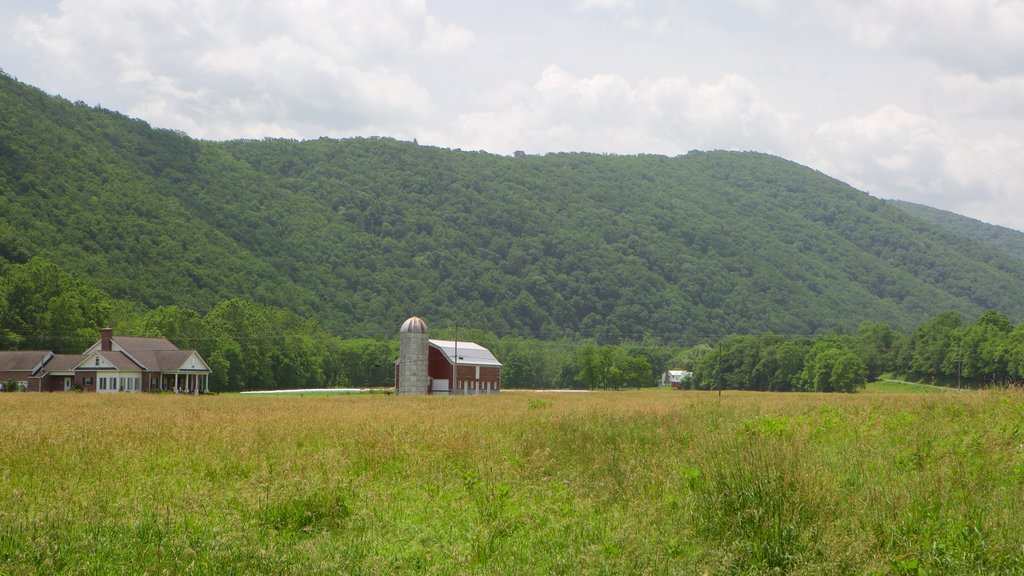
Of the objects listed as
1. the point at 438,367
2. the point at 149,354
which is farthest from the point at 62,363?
the point at 438,367

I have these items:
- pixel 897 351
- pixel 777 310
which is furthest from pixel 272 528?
pixel 777 310

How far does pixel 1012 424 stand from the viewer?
1401 centimetres

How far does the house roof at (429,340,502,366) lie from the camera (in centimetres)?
7300

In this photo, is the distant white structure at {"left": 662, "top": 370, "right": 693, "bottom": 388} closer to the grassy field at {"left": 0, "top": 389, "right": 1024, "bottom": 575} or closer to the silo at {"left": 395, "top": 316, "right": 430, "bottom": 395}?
the silo at {"left": 395, "top": 316, "right": 430, "bottom": 395}

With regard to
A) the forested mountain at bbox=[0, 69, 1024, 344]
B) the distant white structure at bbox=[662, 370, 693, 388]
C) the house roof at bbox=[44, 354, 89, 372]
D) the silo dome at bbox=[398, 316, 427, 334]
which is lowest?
the distant white structure at bbox=[662, 370, 693, 388]

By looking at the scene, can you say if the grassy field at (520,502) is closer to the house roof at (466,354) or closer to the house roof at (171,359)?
the house roof at (171,359)

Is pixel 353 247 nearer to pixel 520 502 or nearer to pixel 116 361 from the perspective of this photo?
pixel 116 361

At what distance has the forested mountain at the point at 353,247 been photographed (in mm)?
108812

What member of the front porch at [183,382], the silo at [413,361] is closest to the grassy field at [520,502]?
the silo at [413,361]

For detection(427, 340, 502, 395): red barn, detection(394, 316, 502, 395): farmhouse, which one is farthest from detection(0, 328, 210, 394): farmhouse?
detection(427, 340, 502, 395): red barn

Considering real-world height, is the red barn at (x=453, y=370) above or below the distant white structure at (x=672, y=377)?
above

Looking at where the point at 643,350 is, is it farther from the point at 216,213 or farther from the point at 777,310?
the point at 216,213

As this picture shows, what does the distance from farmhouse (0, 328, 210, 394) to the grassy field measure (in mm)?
52342

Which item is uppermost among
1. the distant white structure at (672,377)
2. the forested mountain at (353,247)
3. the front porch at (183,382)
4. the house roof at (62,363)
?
the forested mountain at (353,247)
